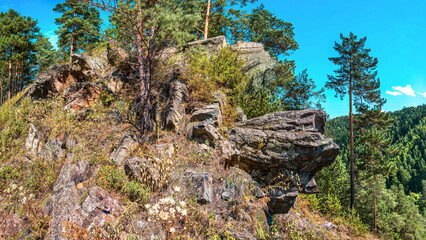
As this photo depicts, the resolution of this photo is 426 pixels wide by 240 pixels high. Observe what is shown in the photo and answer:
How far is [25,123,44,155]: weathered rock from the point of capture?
7.30m

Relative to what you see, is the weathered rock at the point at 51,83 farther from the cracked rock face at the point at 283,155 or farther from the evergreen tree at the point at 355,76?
the evergreen tree at the point at 355,76

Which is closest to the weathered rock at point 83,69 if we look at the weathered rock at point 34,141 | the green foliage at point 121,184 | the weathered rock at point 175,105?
the weathered rock at point 34,141

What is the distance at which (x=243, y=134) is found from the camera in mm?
7043

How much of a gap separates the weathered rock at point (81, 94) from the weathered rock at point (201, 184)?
20.7 feet

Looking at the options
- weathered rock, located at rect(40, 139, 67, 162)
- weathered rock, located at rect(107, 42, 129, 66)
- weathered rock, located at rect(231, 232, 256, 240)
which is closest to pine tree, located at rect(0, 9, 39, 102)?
weathered rock, located at rect(107, 42, 129, 66)

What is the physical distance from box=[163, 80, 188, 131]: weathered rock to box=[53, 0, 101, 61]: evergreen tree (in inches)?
616

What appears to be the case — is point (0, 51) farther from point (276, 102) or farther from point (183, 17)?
point (276, 102)

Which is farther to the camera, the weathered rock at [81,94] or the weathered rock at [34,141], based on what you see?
the weathered rock at [81,94]

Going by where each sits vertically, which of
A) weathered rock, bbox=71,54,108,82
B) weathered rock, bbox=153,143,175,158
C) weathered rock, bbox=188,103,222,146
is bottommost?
weathered rock, bbox=153,143,175,158

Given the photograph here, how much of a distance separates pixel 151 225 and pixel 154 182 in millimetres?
1099

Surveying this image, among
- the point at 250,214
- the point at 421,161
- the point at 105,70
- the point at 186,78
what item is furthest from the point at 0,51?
the point at 421,161

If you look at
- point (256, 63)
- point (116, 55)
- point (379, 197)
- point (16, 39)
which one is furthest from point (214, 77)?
point (16, 39)

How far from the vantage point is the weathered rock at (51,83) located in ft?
32.4

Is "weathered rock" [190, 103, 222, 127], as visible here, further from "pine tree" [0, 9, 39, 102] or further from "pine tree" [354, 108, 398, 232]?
"pine tree" [0, 9, 39, 102]
